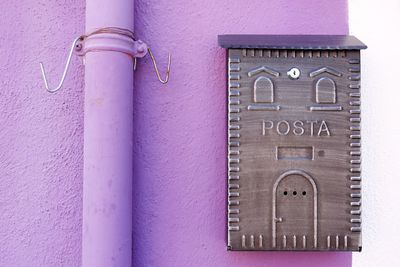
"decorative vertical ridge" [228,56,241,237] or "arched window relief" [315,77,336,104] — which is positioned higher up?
"arched window relief" [315,77,336,104]

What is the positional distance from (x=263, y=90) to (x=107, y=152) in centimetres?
37

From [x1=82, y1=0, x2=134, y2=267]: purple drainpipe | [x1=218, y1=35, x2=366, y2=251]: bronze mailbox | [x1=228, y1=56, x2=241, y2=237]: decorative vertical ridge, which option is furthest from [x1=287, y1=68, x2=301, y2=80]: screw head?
[x1=82, y1=0, x2=134, y2=267]: purple drainpipe

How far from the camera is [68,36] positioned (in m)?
1.21

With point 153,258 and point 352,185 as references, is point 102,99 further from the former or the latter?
point 352,185

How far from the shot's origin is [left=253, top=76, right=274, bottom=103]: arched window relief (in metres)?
1.12

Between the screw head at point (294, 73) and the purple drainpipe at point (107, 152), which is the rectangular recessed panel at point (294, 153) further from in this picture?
the purple drainpipe at point (107, 152)

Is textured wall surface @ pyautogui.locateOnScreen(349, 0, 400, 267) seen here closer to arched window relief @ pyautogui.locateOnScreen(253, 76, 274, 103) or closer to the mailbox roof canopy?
the mailbox roof canopy

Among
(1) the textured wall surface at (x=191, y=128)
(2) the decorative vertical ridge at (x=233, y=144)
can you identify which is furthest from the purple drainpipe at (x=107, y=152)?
(2) the decorative vertical ridge at (x=233, y=144)

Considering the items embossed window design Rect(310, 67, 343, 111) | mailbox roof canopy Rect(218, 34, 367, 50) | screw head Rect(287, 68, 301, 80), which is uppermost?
mailbox roof canopy Rect(218, 34, 367, 50)

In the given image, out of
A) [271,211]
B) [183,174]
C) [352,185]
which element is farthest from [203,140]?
[352,185]

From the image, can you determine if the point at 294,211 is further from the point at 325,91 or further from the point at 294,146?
the point at 325,91

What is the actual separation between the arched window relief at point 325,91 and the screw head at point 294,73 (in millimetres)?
47

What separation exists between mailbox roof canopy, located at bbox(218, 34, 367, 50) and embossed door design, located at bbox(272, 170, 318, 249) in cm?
28

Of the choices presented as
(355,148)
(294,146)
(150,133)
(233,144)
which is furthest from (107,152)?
(355,148)
